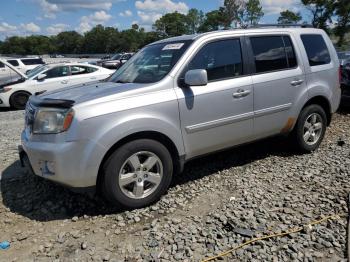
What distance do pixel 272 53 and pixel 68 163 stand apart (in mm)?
2992

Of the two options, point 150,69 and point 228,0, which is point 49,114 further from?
point 228,0

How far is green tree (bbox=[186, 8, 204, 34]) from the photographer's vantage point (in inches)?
3789

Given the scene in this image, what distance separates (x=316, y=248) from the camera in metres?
3.32

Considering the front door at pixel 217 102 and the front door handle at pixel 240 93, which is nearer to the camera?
the front door at pixel 217 102

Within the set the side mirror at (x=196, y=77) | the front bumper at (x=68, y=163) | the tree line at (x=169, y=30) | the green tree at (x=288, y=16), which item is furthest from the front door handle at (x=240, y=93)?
the green tree at (x=288, y=16)

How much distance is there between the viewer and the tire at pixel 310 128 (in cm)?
547

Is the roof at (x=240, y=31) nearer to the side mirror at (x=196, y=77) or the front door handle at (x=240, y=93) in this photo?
the side mirror at (x=196, y=77)

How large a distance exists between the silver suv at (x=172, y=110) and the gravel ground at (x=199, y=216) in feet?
1.20

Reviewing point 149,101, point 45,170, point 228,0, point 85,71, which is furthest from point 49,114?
point 228,0

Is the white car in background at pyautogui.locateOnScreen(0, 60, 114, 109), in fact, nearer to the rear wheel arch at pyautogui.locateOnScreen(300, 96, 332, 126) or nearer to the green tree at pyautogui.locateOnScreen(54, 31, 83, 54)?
the rear wheel arch at pyautogui.locateOnScreen(300, 96, 332, 126)

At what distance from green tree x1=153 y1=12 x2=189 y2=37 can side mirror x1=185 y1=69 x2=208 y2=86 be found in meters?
92.1

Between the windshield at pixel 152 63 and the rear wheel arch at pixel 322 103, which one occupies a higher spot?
the windshield at pixel 152 63

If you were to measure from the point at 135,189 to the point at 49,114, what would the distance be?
1.15m

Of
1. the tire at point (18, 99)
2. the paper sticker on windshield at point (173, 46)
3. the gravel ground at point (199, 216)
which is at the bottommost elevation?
the gravel ground at point (199, 216)
